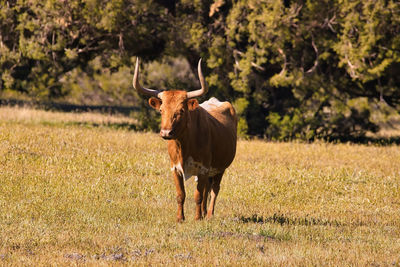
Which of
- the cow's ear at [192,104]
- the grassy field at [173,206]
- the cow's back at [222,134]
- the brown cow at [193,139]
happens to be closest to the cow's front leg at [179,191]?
the brown cow at [193,139]

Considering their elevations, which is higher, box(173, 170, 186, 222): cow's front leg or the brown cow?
the brown cow

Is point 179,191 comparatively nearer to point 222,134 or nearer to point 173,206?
point 222,134

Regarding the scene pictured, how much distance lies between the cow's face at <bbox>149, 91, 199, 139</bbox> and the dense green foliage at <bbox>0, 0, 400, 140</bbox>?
1381 centimetres

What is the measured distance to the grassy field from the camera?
7.99m

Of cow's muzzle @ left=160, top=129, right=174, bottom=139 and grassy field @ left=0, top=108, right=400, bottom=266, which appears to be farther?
cow's muzzle @ left=160, top=129, right=174, bottom=139

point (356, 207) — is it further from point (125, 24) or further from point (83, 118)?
point (83, 118)

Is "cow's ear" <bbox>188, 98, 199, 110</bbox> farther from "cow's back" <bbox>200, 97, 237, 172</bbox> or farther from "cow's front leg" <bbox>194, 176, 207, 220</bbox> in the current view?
"cow's front leg" <bbox>194, 176, 207, 220</bbox>

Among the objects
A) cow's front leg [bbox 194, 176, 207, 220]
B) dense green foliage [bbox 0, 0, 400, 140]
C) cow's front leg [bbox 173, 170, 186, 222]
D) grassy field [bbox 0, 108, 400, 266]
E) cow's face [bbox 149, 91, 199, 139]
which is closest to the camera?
grassy field [bbox 0, 108, 400, 266]

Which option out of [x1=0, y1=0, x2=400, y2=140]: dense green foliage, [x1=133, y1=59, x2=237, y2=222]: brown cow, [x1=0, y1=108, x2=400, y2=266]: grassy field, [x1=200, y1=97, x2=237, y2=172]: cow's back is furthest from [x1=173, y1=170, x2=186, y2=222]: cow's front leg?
[x1=0, y1=0, x2=400, y2=140]: dense green foliage

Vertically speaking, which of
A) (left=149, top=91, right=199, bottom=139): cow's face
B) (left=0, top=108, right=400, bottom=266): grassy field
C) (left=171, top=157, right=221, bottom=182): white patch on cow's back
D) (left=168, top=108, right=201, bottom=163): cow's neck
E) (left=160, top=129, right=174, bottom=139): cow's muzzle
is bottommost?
(left=0, top=108, right=400, bottom=266): grassy field

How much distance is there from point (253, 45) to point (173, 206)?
48.3 ft

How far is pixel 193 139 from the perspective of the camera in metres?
9.95

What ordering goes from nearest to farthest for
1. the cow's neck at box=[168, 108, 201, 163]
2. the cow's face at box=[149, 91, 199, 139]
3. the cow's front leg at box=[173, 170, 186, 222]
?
the cow's face at box=[149, 91, 199, 139], the cow's neck at box=[168, 108, 201, 163], the cow's front leg at box=[173, 170, 186, 222]

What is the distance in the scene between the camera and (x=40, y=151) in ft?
52.6
